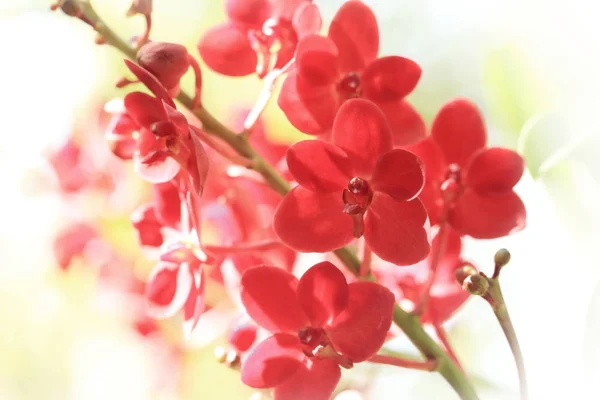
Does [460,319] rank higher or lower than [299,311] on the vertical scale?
lower

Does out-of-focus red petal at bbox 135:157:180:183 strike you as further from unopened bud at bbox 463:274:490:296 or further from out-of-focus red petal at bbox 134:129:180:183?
unopened bud at bbox 463:274:490:296

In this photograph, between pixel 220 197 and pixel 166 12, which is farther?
pixel 166 12

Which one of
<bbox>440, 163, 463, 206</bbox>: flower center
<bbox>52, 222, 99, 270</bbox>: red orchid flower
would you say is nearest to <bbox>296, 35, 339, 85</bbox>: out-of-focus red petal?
<bbox>440, 163, 463, 206</bbox>: flower center

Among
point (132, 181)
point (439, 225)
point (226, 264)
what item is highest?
point (439, 225)

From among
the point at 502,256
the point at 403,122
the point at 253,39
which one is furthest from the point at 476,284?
the point at 253,39

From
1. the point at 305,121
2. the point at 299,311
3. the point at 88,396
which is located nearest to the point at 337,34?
the point at 305,121

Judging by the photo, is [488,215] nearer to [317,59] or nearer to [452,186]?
[452,186]

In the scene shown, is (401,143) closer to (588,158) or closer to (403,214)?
(403,214)
